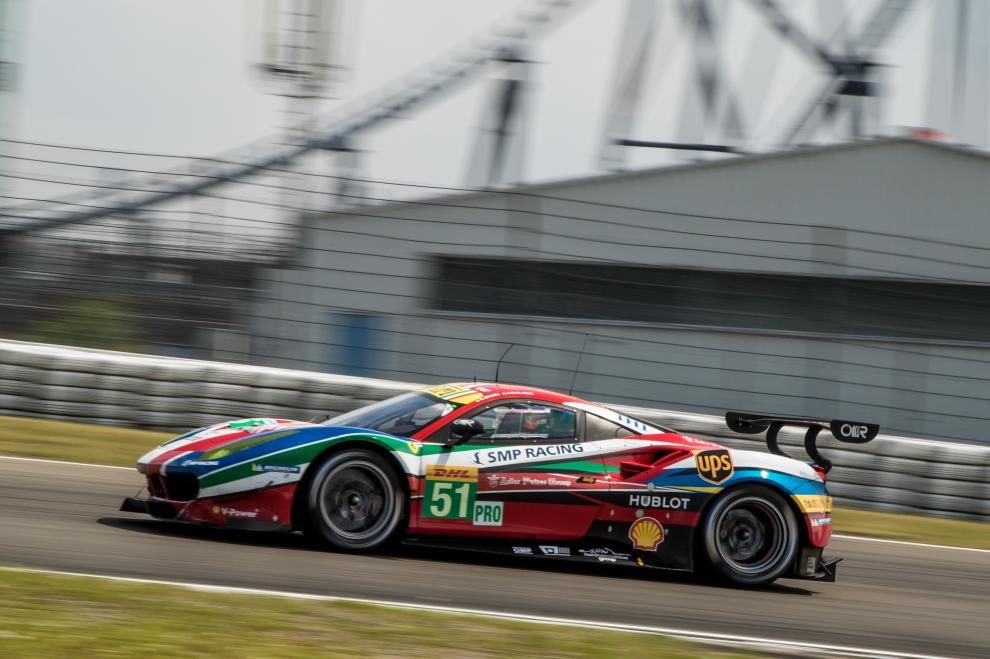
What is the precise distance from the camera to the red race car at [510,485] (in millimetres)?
6332

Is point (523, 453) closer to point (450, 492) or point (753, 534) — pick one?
point (450, 492)

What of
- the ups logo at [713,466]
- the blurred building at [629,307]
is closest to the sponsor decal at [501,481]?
the ups logo at [713,466]

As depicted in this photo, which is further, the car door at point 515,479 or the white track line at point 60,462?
the white track line at point 60,462

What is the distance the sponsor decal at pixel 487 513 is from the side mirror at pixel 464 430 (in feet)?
1.21

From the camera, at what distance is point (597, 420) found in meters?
7.12

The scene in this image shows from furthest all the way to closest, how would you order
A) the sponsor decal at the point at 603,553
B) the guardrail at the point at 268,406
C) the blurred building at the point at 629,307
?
the blurred building at the point at 629,307 < the guardrail at the point at 268,406 < the sponsor decal at the point at 603,553

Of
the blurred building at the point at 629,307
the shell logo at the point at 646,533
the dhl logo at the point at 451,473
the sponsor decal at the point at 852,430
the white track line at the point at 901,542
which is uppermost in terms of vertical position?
the blurred building at the point at 629,307

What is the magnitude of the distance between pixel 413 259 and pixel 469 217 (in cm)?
75

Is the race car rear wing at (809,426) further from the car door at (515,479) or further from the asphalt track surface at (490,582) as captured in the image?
the car door at (515,479)

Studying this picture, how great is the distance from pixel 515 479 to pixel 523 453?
170mm

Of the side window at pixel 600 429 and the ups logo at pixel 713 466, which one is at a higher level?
the side window at pixel 600 429

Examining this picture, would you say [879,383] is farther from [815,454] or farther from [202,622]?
[202,622]

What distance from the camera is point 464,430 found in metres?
6.63

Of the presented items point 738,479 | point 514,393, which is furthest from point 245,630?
point 738,479
